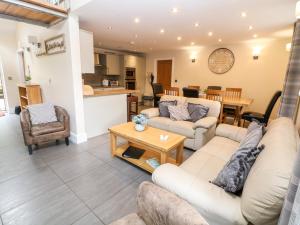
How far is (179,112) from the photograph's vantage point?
11.1ft

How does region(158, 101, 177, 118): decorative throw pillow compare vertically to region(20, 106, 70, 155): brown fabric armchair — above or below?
above

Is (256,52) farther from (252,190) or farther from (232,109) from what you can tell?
(252,190)

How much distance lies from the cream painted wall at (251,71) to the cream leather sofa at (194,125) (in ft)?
9.39

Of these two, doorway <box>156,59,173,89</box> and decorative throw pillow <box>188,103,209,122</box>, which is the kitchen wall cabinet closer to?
doorway <box>156,59,173,89</box>

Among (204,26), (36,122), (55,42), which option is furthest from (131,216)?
(204,26)

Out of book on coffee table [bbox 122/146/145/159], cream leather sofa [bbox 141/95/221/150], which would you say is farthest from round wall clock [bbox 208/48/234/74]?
book on coffee table [bbox 122/146/145/159]

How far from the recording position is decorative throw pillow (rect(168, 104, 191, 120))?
3.34m

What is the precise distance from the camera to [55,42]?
126 inches

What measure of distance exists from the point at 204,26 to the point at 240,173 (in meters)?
3.25

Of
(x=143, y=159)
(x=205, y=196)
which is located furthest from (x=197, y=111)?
(x=205, y=196)

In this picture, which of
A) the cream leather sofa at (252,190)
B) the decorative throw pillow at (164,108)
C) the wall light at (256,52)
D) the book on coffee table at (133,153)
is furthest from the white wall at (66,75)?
the wall light at (256,52)

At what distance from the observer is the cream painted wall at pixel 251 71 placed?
15.4 feet

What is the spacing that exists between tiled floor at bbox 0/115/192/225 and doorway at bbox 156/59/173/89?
5047mm

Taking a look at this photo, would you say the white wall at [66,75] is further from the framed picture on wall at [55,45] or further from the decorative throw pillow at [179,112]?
the decorative throw pillow at [179,112]
